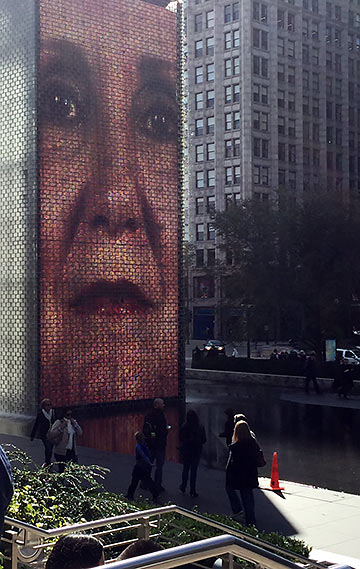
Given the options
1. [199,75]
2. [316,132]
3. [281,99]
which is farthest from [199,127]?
[316,132]

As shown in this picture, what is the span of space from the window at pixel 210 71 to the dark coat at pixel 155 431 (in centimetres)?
8373

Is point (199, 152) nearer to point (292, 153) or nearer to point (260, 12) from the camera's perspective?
point (292, 153)

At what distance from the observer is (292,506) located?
49.8 ft

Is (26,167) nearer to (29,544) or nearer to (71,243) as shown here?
(71,243)

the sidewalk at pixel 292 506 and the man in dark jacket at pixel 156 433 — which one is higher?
the man in dark jacket at pixel 156 433

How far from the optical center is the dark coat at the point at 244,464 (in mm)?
13336

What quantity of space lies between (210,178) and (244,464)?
84378 mm

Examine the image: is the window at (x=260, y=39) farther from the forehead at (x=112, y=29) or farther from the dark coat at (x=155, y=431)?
the dark coat at (x=155, y=431)

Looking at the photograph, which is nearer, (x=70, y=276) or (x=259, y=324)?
(x=70, y=276)

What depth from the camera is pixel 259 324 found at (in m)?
44.4

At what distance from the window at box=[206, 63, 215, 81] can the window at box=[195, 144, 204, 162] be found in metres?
7.78

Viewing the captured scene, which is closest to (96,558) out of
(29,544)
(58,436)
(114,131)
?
(29,544)

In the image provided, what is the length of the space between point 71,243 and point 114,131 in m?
4.55

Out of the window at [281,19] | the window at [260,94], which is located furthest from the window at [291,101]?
the window at [281,19]
